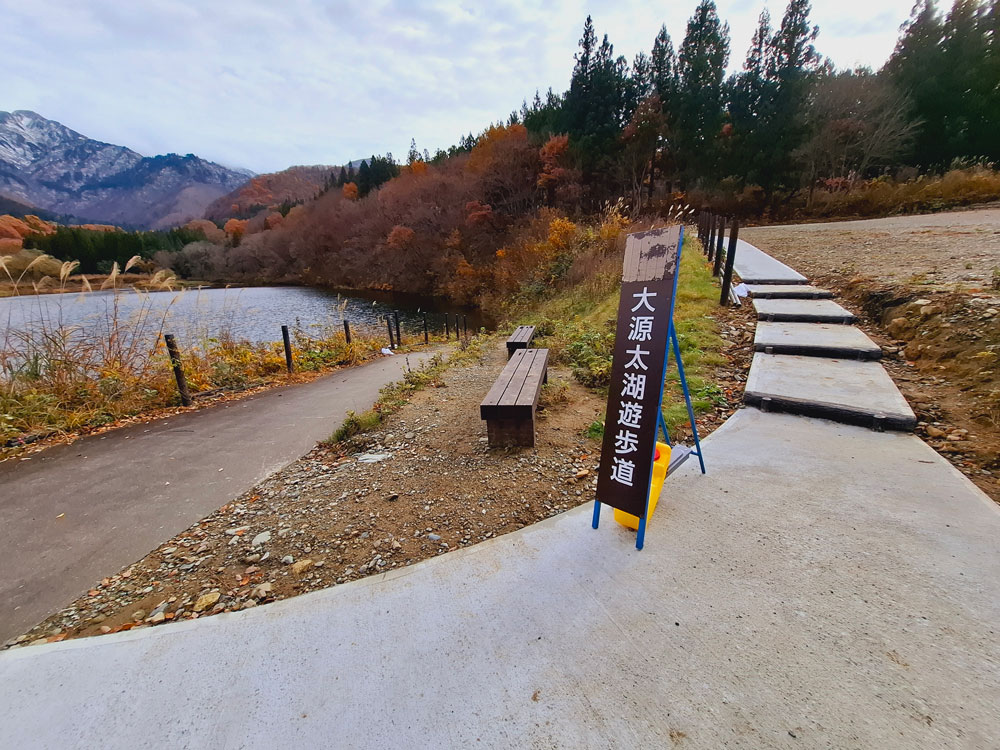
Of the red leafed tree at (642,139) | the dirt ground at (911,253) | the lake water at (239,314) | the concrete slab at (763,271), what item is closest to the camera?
the dirt ground at (911,253)

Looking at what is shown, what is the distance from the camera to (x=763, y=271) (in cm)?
668

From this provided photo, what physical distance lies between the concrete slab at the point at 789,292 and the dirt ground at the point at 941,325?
0.73 ft

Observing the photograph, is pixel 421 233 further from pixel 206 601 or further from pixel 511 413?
pixel 206 601

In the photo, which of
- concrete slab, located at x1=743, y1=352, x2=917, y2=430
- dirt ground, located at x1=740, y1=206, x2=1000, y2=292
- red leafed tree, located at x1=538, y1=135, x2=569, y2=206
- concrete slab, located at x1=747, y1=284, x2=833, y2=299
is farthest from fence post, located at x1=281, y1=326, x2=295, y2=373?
red leafed tree, located at x1=538, y1=135, x2=569, y2=206

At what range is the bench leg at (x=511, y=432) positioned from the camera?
3.09m

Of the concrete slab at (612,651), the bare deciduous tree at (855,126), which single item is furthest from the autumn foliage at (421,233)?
the concrete slab at (612,651)

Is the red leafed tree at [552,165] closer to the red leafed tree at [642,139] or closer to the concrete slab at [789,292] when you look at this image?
the red leafed tree at [642,139]

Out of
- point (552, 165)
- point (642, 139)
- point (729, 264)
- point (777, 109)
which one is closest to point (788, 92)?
point (777, 109)

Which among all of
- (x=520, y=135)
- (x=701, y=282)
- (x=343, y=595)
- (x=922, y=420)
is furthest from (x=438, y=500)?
(x=520, y=135)

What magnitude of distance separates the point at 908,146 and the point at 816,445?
24.6m

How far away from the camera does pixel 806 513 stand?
210cm

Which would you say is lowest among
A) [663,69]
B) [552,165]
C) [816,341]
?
[816,341]

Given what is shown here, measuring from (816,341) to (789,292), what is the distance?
5.92 feet

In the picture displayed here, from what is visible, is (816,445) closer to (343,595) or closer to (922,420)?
(922,420)
